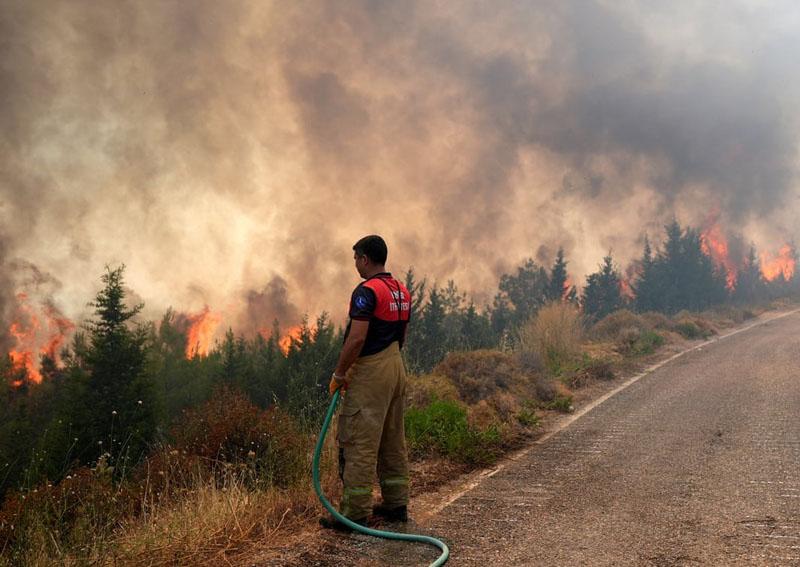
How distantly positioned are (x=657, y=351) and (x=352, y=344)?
14788mm

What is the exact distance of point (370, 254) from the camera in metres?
4.66

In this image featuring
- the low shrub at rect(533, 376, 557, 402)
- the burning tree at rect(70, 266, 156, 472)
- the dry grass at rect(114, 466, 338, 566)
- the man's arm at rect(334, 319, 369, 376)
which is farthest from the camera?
the burning tree at rect(70, 266, 156, 472)

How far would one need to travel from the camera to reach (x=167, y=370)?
176ft

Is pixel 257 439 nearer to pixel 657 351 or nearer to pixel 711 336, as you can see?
pixel 657 351

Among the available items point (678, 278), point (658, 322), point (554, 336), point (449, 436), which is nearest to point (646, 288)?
point (678, 278)

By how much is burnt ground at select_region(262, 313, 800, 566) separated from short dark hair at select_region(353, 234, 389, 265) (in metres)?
2.24

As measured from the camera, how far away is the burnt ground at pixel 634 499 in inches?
→ 153

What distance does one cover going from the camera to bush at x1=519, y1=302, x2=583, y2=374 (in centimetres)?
1392

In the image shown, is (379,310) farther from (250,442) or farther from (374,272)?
(250,442)

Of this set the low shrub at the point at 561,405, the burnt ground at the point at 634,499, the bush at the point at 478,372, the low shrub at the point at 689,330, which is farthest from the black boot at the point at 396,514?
the low shrub at the point at 689,330

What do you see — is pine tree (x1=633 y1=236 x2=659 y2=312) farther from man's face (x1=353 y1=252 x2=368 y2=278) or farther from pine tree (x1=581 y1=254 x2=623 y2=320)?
man's face (x1=353 y1=252 x2=368 y2=278)

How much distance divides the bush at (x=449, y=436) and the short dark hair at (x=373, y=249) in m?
3.03

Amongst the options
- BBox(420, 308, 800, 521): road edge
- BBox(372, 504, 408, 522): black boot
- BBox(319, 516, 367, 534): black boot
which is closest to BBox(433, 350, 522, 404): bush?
BBox(420, 308, 800, 521): road edge

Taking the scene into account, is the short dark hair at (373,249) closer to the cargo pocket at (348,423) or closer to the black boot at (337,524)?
the cargo pocket at (348,423)
